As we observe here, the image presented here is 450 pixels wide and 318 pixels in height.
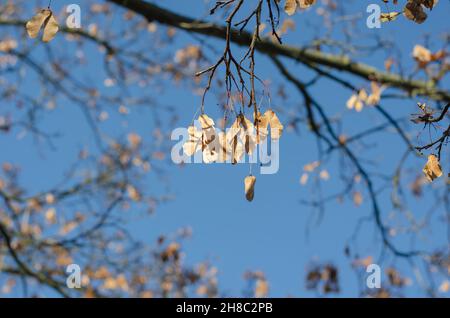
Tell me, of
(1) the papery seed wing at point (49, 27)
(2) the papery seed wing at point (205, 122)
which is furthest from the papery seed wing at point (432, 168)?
(1) the papery seed wing at point (49, 27)

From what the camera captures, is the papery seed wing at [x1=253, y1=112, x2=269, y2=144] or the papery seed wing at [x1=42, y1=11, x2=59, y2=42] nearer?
the papery seed wing at [x1=253, y1=112, x2=269, y2=144]

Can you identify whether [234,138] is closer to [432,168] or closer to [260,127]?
[260,127]

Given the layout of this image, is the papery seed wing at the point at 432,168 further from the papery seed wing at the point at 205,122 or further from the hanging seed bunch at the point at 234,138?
the papery seed wing at the point at 205,122

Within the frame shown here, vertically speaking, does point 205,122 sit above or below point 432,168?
above

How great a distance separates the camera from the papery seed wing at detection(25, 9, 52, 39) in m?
1.45

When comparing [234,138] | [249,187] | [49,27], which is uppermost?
[49,27]

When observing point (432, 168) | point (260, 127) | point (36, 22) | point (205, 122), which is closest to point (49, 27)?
point (36, 22)

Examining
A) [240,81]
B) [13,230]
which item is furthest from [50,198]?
[240,81]

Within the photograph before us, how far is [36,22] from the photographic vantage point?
1.46 meters

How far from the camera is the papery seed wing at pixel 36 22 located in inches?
57.1

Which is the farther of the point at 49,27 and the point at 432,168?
the point at 49,27

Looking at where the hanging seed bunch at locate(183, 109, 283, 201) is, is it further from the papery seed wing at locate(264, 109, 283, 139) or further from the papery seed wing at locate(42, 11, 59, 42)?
the papery seed wing at locate(42, 11, 59, 42)

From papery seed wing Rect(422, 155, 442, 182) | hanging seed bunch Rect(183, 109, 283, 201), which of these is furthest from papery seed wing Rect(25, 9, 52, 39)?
papery seed wing Rect(422, 155, 442, 182)
